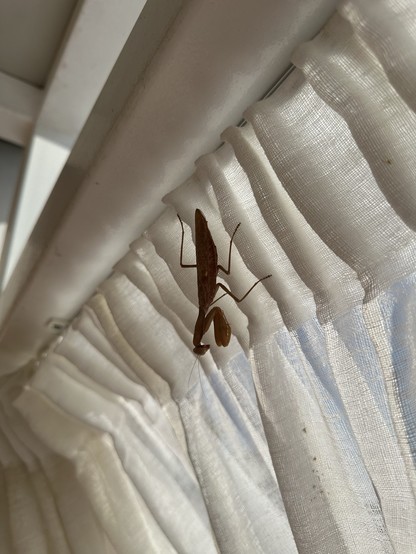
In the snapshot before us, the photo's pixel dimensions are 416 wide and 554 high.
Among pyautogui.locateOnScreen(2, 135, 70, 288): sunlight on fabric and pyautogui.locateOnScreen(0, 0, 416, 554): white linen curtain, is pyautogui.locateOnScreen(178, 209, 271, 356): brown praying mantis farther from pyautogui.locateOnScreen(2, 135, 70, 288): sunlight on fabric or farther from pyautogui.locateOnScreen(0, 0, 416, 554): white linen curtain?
pyautogui.locateOnScreen(2, 135, 70, 288): sunlight on fabric

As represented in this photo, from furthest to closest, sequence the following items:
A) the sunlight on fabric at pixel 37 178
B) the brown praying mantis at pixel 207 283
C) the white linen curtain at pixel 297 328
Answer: the sunlight on fabric at pixel 37 178 → the brown praying mantis at pixel 207 283 → the white linen curtain at pixel 297 328

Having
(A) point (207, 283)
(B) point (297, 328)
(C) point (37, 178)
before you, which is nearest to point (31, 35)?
(C) point (37, 178)

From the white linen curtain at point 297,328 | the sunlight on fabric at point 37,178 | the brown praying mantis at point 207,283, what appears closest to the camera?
the white linen curtain at point 297,328

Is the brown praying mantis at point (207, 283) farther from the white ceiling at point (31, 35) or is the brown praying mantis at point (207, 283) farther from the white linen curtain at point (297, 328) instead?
the white ceiling at point (31, 35)

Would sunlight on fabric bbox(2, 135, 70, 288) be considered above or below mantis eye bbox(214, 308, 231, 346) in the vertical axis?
above

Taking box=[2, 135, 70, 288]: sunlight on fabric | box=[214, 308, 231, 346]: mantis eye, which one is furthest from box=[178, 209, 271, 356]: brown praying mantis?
box=[2, 135, 70, 288]: sunlight on fabric

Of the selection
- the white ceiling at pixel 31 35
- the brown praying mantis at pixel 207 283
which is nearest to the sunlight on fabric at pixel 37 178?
the white ceiling at pixel 31 35

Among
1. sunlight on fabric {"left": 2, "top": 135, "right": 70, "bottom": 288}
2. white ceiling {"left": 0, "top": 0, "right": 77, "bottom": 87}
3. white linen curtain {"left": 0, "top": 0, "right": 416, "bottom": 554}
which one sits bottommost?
white linen curtain {"left": 0, "top": 0, "right": 416, "bottom": 554}

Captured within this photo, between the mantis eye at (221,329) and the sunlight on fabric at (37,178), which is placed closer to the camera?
the mantis eye at (221,329)
